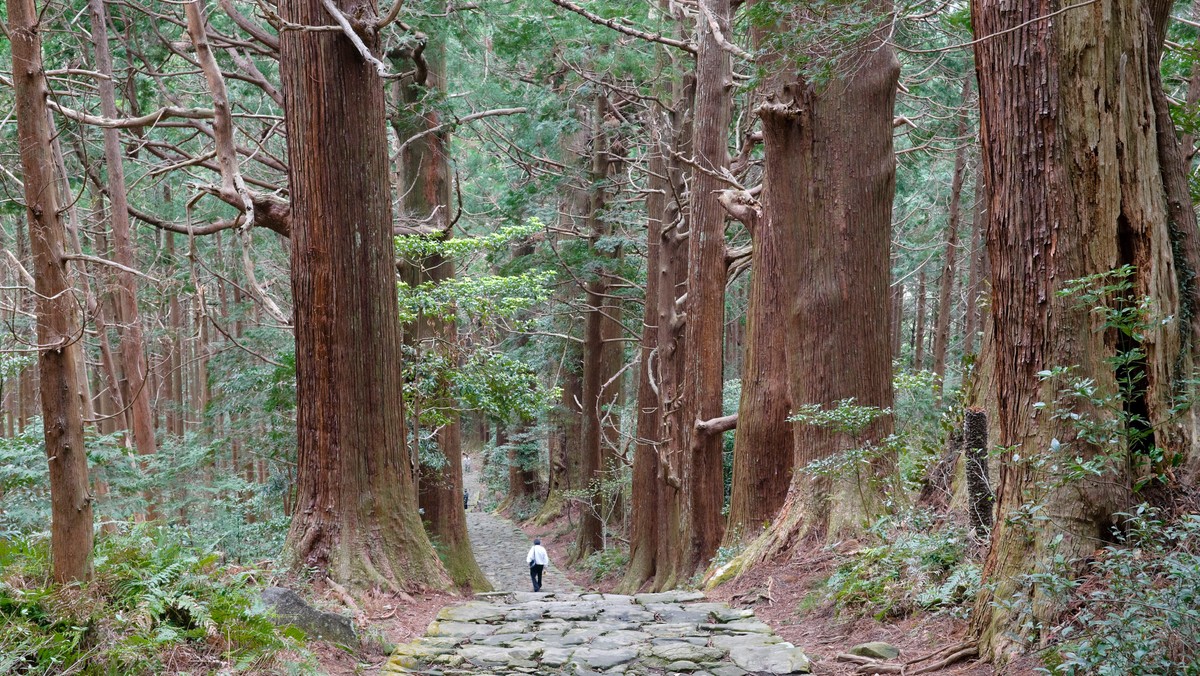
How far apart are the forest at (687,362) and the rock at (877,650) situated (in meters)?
0.04

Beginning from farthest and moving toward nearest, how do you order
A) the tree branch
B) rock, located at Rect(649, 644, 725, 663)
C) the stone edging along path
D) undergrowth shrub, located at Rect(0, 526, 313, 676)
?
the tree branch
rock, located at Rect(649, 644, 725, 663)
the stone edging along path
undergrowth shrub, located at Rect(0, 526, 313, 676)

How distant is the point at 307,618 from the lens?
227 inches

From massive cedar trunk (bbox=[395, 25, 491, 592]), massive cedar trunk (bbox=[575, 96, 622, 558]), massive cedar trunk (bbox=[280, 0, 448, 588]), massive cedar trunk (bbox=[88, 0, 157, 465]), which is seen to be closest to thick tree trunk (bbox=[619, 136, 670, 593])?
massive cedar trunk (bbox=[575, 96, 622, 558])

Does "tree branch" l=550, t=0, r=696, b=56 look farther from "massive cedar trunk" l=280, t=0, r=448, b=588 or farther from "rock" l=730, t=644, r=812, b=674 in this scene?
"rock" l=730, t=644, r=812, b=674

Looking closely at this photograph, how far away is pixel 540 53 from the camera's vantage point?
1605 centimetres

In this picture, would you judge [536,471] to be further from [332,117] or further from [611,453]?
[332,117]

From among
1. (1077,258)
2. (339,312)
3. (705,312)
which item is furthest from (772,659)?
(705,312)

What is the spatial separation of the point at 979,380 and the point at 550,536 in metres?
22.3

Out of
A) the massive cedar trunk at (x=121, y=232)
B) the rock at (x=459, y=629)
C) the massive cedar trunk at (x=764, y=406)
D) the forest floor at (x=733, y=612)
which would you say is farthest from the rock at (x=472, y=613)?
the massive cedar trunk at (x=121, y=232)

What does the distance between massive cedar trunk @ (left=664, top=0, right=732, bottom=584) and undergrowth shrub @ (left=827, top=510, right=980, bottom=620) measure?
6.16 m

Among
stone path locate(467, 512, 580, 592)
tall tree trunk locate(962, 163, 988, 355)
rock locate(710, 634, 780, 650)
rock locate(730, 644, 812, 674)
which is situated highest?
tall tree trunk locate(962, 163, 988, 355)

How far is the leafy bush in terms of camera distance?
3.30 m

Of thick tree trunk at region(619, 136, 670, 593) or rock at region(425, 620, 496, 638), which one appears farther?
thick tree trunk at region(619, 136, 670, 593)

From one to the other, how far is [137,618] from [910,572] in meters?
4.80
